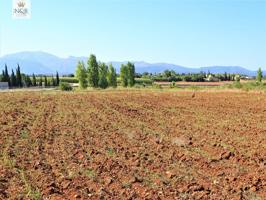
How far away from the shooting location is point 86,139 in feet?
51.0

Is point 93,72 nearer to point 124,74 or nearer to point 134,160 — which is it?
point 124,74

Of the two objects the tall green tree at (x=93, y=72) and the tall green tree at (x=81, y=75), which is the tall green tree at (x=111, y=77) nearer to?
the tall green tree at (x=93, y=72)

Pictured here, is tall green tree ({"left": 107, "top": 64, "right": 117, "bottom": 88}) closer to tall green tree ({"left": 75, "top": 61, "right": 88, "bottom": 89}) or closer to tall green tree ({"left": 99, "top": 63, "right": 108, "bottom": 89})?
tall green tree ({"left": 99, "top": 63, "right": 108, "bottom": 89})

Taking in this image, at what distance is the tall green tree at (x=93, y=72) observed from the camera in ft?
292

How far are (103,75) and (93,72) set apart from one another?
419 cm

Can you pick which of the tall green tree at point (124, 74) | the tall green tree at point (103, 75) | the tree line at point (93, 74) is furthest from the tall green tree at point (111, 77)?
the tall green tree at point (124, 74)

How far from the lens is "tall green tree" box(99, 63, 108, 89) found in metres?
90.5

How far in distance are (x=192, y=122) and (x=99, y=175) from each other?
11.1m

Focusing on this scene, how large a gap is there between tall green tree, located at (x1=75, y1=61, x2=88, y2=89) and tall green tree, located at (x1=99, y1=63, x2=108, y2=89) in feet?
10.8

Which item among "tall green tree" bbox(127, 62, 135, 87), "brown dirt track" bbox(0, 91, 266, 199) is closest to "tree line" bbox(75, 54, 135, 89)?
"tall green tree" bbox(127, 62, 135, 87)

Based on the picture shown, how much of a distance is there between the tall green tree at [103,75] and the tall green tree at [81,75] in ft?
10.8

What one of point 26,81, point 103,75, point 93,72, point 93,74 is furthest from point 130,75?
point 26,81

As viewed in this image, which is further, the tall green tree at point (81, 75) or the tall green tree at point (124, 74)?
the tall green tree at point (124, 74)

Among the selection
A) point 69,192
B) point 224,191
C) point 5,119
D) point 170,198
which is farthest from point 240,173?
point 5,119
